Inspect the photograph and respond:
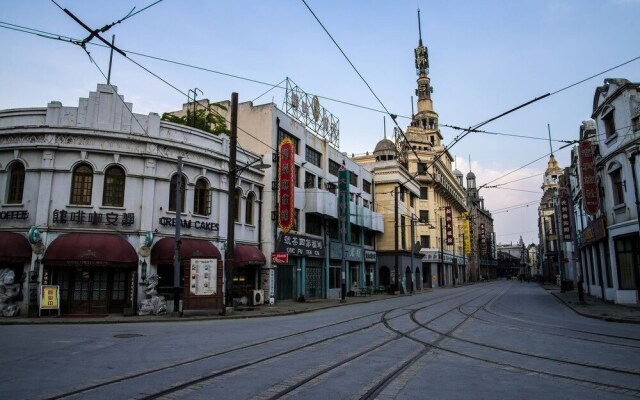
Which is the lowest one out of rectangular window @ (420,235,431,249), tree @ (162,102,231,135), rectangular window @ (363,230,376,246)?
rectangular window @ (363,230,376,246)

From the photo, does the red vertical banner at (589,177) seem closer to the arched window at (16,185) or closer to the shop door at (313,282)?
the shop door at (313,282)

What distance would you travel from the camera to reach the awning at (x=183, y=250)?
22.1 metres

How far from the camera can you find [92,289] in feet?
→ 69.4

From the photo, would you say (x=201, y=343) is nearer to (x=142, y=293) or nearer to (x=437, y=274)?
(x=142, y=293)

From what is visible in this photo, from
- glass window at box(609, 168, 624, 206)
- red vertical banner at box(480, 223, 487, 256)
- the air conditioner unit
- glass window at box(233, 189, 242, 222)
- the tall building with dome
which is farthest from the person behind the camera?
red vertical banner at box(480, 223, 487, 256)

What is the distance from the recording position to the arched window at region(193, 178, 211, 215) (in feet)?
82.9

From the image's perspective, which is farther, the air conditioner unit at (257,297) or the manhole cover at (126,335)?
the air conditioner unit at (257,297)

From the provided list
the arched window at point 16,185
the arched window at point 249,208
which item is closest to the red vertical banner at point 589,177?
the arched window at point 249,208

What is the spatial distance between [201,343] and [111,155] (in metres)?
13.7

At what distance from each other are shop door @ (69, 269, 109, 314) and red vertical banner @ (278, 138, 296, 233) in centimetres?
1176

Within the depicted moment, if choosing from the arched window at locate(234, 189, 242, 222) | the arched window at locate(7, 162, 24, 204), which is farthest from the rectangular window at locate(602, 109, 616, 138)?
the arched window at locate(7, 162, 24, 204)

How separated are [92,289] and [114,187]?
4896mm

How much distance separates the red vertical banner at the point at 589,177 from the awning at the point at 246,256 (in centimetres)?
1998

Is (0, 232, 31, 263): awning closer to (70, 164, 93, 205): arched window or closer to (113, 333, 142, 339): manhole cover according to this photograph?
(70, 164, 93, 205): arched window
